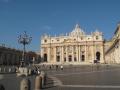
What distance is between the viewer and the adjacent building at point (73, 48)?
117625 millimetres

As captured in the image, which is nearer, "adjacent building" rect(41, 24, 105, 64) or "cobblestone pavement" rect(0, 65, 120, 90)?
"cobblestone pavement" rect(0, 65, 120, 90)

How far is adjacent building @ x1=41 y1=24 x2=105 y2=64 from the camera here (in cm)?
11762

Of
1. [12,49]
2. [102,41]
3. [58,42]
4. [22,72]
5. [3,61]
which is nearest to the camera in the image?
[22,72]

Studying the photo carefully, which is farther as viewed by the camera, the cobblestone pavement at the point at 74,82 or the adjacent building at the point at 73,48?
the adjacent building at the point at 73,48

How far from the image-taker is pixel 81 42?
12081 centimetres

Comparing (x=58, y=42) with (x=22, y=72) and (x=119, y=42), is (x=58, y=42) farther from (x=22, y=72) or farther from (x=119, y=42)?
(x=22, y=72)

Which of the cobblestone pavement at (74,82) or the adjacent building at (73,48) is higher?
the adjacent building at (73,48)

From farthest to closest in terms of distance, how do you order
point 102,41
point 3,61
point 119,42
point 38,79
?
point 102,41, point 3,61, point 119,42, point 38,79

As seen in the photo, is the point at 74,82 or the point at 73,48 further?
the point at 73,48

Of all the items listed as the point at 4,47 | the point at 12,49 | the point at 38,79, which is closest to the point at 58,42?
the point at 12,49

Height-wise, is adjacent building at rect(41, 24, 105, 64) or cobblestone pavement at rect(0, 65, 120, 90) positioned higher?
adjacent building at rect(41, 24, 105, 64)

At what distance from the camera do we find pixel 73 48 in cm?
12175

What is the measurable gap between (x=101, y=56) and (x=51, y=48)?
26.3m

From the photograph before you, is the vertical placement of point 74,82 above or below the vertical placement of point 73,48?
below
